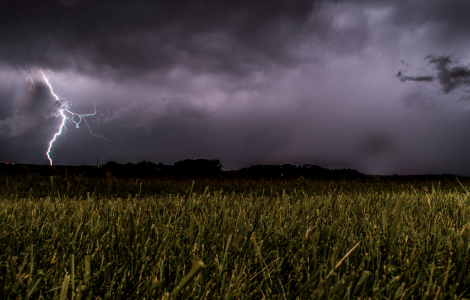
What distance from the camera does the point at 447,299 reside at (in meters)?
1.00

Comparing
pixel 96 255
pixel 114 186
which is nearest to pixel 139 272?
pixel 96 255

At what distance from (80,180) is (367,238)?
24.3 ft

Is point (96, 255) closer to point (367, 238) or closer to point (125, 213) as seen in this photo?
point (125, 213)

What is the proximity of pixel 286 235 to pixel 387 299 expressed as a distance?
25.0 inches

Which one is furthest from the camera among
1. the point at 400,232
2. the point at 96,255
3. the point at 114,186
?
the point at 114,186

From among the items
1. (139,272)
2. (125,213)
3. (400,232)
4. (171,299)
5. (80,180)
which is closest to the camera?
(171,299)

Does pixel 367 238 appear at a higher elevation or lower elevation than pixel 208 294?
higher

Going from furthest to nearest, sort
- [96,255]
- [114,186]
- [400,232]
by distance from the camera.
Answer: [114,186] < [400,232] < [96,255]

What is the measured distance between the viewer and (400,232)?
142 centimetres

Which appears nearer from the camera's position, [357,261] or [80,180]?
[357,261]

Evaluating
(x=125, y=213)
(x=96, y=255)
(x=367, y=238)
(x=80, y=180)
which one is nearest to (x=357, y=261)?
(x=367, y=238)

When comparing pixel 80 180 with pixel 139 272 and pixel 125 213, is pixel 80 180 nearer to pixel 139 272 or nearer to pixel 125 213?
pixel 125 213

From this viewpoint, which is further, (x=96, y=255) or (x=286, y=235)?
(x=286, y=235)

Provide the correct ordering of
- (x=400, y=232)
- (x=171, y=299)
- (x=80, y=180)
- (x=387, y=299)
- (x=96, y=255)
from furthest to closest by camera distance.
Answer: (x=80, y=180) < (x=400, y=232) < (x=96, y=255) < (x=387, y=299) < (x=171, y=299)
